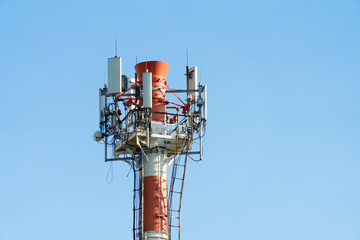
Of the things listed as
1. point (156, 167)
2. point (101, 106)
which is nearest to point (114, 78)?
point (101, 106)

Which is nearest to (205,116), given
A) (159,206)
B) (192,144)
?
(192,144)

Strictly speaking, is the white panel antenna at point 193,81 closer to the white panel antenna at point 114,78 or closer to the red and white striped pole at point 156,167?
the red and white striped pole at point 156,167

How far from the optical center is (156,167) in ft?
252

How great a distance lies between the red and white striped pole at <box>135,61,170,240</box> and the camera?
75.4 m

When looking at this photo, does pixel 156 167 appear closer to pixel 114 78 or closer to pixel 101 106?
pixel 101 106

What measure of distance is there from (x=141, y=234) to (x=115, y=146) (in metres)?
6.64

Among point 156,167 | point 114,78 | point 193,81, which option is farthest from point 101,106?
point 193,81

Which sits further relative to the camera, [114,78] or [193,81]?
[193,81]

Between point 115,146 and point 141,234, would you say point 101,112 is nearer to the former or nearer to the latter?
point 115,146

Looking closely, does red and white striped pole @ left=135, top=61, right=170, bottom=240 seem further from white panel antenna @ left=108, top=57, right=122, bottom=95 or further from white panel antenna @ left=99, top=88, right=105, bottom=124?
white panel antenna @ left=99, top=88, right=105, bottom=124

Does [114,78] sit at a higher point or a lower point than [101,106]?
higher

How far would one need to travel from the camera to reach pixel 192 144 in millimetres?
77438

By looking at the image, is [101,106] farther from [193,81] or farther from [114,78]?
[193,81]

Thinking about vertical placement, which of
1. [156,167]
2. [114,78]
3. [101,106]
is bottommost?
[156,167]
